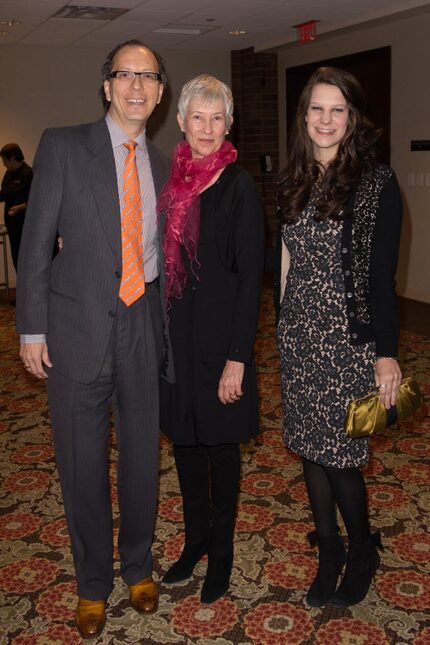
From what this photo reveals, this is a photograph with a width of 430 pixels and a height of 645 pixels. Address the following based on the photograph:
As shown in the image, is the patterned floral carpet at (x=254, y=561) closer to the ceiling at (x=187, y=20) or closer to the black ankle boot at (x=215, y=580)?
the black ankle boot at (x=215, y=580)

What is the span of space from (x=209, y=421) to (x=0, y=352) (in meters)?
4.10

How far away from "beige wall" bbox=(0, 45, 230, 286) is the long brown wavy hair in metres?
7.00

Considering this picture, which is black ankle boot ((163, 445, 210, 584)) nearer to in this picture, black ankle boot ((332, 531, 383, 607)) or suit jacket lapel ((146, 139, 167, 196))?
black ankle boot ((332, 531, 383, 607))

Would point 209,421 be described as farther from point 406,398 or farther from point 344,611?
point 344,611

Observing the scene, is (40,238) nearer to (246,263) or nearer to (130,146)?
(130,146)

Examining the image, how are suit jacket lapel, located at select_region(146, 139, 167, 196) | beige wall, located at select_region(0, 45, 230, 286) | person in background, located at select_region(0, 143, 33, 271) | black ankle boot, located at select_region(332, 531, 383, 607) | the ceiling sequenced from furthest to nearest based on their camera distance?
beige wall, located at select_region(0, 45, 230, 286)
person in background, located at select_region(0, 143, 33, 271)
the ceiling
black ankle boot, located at select_region(332, 531, 383, 607)
suit jacket lapel, located at select_region(146, 139, 167, 196)

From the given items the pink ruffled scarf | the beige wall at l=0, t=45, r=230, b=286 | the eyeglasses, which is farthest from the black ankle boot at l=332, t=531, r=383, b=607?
the beige wall at l=0, t=45, r=230, b=286

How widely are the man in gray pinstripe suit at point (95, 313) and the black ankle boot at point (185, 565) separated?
11.1 inches

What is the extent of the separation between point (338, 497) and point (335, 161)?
106cm

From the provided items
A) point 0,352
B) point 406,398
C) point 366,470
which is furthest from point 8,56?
point 406,398

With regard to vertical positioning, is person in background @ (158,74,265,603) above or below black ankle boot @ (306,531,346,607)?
above

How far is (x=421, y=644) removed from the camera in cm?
221

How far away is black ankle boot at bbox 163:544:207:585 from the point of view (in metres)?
2.57

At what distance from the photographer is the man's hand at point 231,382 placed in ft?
7.29
